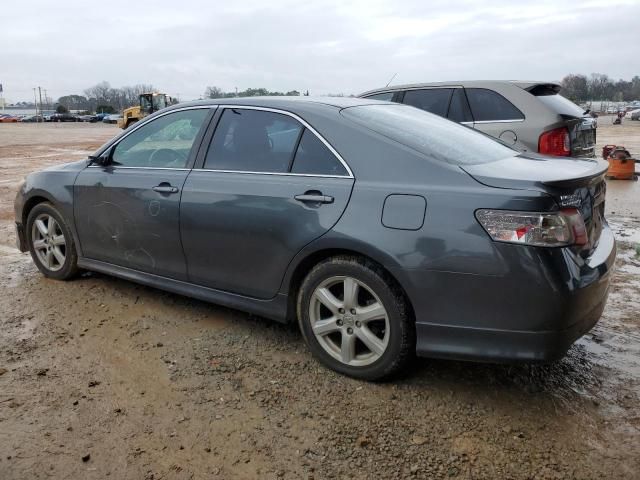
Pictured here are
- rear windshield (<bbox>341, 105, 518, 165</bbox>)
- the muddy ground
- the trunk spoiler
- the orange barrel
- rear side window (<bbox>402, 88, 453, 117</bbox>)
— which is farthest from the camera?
the orange barrel

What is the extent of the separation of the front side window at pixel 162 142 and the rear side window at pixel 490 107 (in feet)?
12.6

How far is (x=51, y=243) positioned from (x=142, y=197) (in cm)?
139

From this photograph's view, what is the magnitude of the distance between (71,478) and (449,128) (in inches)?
113

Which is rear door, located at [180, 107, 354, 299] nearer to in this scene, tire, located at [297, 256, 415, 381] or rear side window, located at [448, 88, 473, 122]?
tire, located at [297, 256, 415, 381]

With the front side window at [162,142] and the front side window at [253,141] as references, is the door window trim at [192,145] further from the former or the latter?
the front side window at [253,141]

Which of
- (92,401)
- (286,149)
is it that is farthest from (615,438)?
(92,401)

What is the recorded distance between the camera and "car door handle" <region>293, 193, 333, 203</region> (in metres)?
3.18

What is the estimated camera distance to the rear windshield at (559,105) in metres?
6.31

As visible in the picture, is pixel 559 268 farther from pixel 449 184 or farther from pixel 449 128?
pixel 449 128

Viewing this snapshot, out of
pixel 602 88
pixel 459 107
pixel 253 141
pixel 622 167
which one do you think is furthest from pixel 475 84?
pixel 602 88

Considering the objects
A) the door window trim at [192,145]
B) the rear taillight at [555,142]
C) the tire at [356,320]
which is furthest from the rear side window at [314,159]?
the rear taillight at [555,142]

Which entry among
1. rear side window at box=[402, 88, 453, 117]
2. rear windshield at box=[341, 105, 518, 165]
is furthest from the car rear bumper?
rear side window at box=[402, 88, 453, 117]

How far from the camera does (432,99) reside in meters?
7.11

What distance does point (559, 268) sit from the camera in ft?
8.64
